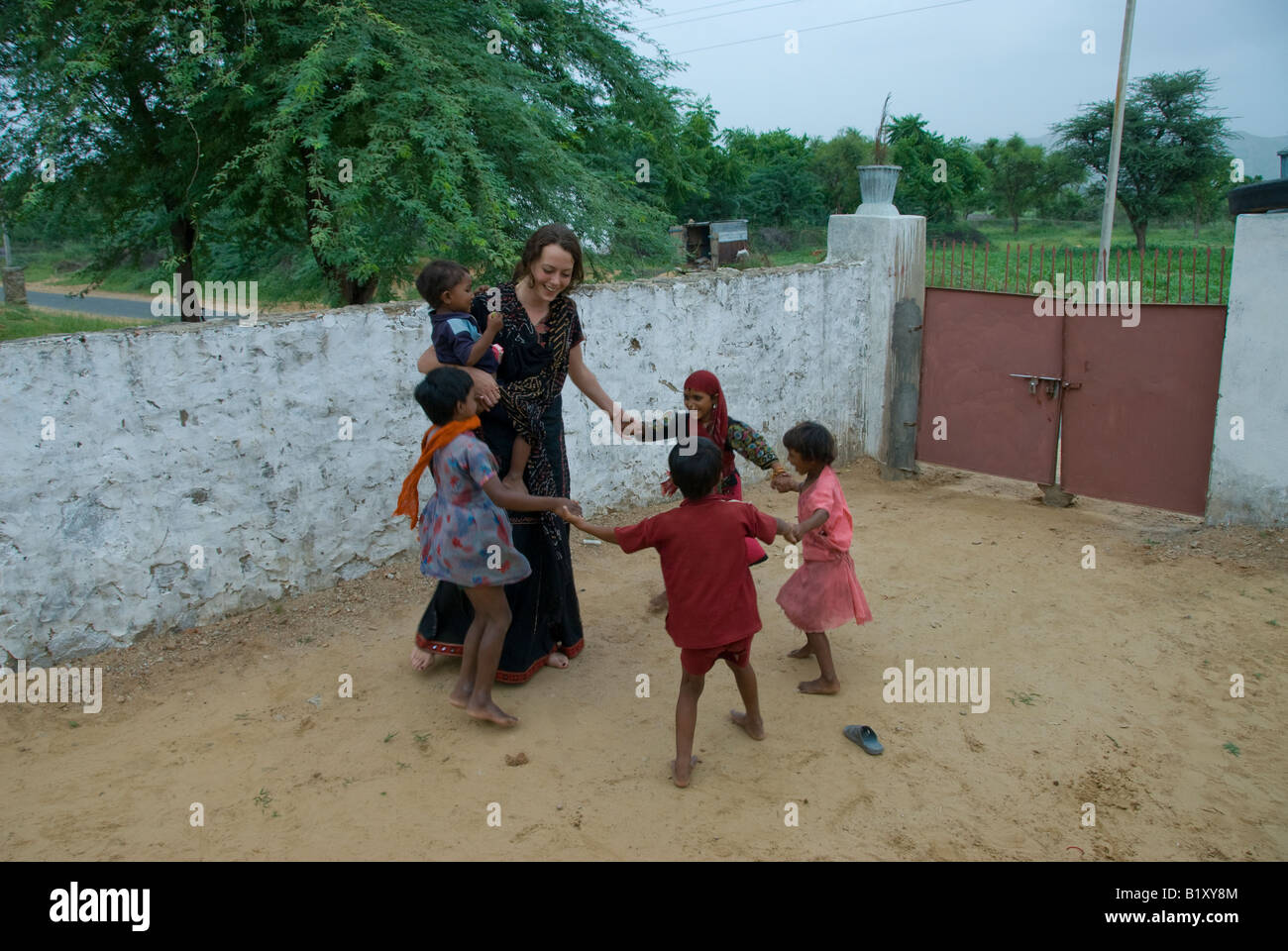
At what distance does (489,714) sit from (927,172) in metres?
24.7

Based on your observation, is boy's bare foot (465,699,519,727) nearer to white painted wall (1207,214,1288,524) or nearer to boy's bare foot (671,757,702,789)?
Answer: boy's bare foot (671,757,702,789)

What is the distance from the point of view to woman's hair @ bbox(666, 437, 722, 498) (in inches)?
126

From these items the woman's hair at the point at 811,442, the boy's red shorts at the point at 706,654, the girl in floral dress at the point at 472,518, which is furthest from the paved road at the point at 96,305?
the boy's red shorts at the point at 706,654

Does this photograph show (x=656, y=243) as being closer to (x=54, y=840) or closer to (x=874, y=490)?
(x=874, y=490)

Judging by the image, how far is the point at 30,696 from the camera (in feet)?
12.9

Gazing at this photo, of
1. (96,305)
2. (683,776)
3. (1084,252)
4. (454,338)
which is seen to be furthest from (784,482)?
(96,305)

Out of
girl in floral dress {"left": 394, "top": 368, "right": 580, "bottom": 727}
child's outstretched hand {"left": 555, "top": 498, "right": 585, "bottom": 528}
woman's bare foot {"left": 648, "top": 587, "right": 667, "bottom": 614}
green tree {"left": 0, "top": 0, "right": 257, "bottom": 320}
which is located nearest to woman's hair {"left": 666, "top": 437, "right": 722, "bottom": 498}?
child's outstretched hand {"left": 555, "top": 498, "right": 585, "bottom": 528}

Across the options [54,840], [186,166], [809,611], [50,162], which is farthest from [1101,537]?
[50,162]

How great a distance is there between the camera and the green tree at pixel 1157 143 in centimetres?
2311

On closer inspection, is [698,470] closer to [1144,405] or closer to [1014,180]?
[1144,405]

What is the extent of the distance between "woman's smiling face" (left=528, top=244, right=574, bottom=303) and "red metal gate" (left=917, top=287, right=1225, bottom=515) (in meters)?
4.23

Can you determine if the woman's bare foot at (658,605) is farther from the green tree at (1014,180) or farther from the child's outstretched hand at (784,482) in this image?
the green tree at (1014,180)

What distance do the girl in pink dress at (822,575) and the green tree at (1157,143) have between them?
2216 cm

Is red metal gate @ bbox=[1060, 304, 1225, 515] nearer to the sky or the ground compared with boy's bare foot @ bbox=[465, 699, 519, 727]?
nearer to the sky
